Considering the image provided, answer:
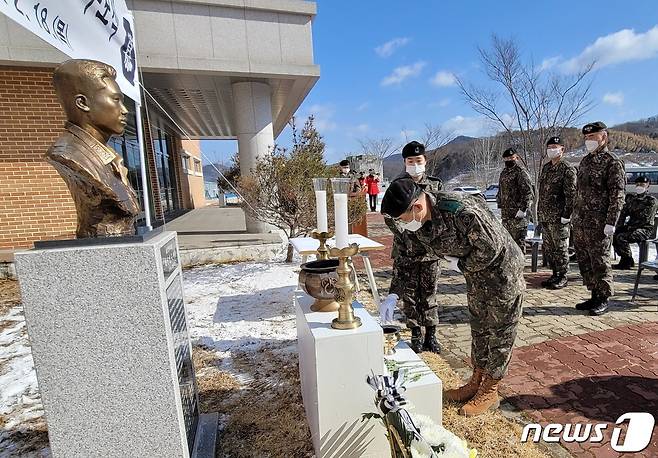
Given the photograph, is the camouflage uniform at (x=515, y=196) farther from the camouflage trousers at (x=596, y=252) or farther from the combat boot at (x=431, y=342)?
the combat boot at (x=431, y=342)

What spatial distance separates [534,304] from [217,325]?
3.76 metres

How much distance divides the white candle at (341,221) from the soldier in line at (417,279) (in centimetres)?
138

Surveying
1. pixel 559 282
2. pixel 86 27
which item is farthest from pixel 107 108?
pixel 559 282

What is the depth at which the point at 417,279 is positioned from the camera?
3.27m

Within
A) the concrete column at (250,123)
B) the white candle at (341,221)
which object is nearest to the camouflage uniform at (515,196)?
the white candle at (341,221)

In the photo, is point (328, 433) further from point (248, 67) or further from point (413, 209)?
point (248, 67)

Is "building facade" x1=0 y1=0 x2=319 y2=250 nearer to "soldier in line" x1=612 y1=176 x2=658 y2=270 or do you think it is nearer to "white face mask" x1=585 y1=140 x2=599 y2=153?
"white face mask" x1=585 y1=140 x2=599 y2=153

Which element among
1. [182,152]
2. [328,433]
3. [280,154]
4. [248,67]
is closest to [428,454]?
[328,433]

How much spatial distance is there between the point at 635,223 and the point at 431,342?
4.83 m

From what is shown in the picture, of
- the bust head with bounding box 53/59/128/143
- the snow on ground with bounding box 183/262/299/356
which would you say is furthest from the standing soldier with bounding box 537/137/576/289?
the bust head with bounding box 53/59/128/143

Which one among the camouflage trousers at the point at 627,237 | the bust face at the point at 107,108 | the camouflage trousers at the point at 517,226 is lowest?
the camouflage trousers at the point at 627,237

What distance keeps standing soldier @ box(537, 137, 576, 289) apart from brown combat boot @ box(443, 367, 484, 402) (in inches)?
126

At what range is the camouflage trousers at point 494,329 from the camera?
2.23m

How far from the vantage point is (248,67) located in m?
6.99
